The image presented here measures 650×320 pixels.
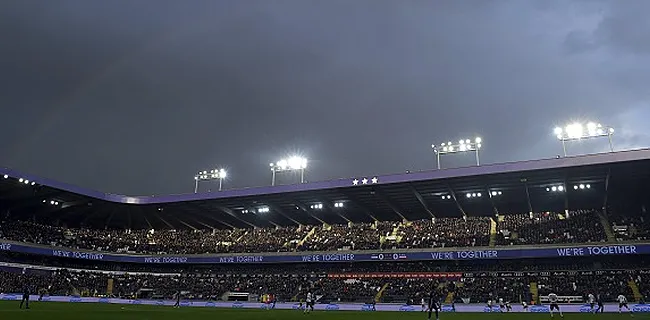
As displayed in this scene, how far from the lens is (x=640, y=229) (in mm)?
46969

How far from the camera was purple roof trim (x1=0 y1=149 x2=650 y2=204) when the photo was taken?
4331cm

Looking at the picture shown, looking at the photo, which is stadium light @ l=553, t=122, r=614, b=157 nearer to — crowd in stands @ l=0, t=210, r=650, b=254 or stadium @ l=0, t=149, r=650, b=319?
stadium @ l=0, t=149, r=650, b=319

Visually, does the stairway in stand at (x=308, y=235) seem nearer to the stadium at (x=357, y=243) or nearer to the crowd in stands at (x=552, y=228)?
the stadium at (x=357, y=243)

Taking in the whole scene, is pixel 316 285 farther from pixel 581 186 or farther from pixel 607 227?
pixel 607 227

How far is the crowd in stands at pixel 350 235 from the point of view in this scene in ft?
167

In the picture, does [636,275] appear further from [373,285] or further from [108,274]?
[108,274]

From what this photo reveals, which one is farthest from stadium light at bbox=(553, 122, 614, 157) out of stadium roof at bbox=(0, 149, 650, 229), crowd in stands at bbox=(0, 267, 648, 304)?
crowd in stands at bbox=(0, 267, 648, 304)

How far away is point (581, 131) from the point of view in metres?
48.6

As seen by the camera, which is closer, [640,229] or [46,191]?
[640,229]

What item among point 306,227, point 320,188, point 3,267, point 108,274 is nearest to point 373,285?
point 320,188

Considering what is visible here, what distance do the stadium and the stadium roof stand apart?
9.2 inches

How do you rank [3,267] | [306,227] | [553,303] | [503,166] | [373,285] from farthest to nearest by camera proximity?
[306,227], [3,267], [373,285], [503,166], [553,303]

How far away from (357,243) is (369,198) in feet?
19.3

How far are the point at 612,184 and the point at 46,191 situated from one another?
67746 millimetres
